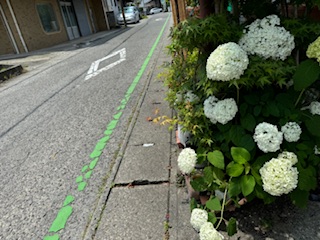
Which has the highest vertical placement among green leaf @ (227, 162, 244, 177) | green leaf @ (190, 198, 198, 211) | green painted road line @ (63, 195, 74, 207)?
green leaf @ (227, 162, 244, 177)

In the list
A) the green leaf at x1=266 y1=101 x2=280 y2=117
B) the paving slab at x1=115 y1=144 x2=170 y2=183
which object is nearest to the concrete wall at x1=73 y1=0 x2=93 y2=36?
the paving slab at x1=115 y1=144 x2=170 y2=183

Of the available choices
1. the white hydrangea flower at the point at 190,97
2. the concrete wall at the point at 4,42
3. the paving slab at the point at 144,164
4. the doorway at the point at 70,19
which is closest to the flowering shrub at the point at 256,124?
the white hydrangea flower at the point at 190,97

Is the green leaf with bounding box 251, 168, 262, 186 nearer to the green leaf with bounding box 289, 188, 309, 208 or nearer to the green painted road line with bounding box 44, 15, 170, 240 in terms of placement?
the green leaf with bounding box 289, 188, 309, 208

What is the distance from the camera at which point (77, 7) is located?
61.7 feet

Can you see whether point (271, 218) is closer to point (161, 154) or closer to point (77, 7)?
point (161, 154)

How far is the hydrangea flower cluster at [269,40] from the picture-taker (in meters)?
1.55

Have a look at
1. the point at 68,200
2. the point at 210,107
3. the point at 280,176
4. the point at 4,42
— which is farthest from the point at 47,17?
the point at 280,176

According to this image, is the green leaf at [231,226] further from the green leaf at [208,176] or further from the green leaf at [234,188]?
the green leaf at [208,176]

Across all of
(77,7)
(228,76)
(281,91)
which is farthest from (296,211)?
(77,7)

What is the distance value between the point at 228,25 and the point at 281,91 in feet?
1.93

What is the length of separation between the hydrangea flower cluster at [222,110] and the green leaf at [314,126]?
440mm

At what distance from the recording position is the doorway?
16892mm

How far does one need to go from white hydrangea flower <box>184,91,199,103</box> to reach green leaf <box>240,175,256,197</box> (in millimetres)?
690

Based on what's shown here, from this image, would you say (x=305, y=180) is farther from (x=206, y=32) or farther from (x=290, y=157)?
(x=206, y=32)
